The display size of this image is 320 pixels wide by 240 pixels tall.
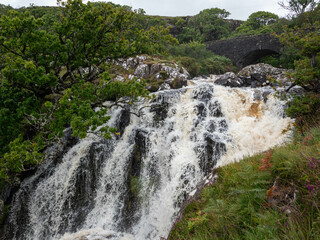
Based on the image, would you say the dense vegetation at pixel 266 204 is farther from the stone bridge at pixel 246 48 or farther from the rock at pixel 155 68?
the stone bridge at pixel 246 48

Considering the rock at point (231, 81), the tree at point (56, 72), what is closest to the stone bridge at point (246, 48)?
the rock at point (231, 81)

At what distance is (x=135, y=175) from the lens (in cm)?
1003

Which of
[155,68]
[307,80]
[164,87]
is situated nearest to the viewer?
[307,80]

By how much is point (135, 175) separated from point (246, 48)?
33330 mm

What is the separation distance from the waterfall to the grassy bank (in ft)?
14.6

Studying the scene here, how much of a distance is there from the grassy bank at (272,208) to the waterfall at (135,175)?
4.46m

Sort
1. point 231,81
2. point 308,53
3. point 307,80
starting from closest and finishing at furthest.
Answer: point 307,80, point 308,53, point 231,81

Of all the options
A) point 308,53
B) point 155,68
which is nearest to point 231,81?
point 155,68

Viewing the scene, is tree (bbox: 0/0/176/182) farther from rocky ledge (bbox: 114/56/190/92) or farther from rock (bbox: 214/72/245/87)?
rock (bbox: 214/72/245/87)

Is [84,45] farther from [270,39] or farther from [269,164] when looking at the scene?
[270,39]

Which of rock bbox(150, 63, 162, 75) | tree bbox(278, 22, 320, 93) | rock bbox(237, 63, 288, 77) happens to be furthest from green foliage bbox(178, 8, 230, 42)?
tree bbox(278, 22, 320, 93)

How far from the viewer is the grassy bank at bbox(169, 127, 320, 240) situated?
2.68 meters

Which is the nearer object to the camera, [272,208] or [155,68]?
[272,208]

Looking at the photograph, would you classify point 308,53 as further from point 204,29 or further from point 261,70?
point 204,29
